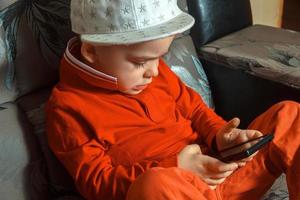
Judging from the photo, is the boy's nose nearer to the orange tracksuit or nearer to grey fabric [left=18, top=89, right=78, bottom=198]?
the orange tracksuit

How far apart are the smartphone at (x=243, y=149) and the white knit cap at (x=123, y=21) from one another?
0.25 metres

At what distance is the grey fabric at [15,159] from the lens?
0.96 m

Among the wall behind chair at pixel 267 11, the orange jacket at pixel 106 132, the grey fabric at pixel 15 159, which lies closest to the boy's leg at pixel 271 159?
the orange jacket at pixel 106 132

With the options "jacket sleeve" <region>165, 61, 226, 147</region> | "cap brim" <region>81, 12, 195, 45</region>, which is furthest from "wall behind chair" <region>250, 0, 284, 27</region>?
"cap brim" <region>81, 12, 195, 45</region>

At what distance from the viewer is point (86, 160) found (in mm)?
898

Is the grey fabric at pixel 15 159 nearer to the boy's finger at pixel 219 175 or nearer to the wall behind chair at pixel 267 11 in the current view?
the boy's finger at pixel 219 175

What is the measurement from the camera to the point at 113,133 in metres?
0.95

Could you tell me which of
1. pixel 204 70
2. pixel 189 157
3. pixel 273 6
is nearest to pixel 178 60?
pixel 204 70

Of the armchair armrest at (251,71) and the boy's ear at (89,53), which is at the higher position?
the boy's ear at (89,53)

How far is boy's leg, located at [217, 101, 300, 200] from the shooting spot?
942 mm

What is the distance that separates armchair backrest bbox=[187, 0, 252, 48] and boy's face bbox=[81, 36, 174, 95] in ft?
1.48

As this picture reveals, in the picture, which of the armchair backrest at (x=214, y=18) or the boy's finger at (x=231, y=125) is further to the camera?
the armchair backrest at (x=214, y=18)

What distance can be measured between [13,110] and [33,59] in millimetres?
116

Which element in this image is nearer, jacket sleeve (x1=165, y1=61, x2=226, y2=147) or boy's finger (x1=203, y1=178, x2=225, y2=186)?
boy's finger (x1=203, y1=178, x2=225, y2=186)
